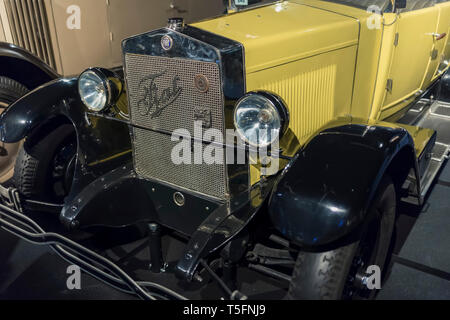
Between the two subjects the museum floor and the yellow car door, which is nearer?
the museum floor

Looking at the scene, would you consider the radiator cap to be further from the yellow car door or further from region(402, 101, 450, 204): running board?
the yellow car door

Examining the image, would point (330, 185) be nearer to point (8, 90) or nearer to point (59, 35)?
point (8, 90)

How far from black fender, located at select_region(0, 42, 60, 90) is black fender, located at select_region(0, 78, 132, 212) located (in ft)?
3.34

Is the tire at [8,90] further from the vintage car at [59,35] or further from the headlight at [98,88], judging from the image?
the headlight at [98,88]

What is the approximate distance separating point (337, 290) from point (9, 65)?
2994 mm

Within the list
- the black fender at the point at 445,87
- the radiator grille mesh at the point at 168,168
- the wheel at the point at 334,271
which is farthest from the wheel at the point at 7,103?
the black fender at the point at 445,87

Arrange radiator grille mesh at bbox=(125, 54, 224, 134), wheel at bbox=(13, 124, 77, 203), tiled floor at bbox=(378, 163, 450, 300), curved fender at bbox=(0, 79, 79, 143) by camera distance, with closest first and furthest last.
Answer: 1. radiator grille mesh at bbox=(125, 54, 224, 134)
2. tiled floor at bbox=(378, 163, 450, 300)
3. curved fender at bbox=(0, 79, 79, 143)
4. wheel at bbox=(13, 124, 77, 203)

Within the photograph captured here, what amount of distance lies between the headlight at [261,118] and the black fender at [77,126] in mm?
854

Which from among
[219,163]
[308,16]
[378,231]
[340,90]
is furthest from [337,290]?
[308,16]

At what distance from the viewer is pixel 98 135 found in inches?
93.7

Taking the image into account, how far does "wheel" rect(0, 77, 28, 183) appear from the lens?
3197mm

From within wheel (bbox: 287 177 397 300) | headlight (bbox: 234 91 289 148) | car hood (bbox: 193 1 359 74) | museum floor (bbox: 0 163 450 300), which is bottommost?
museum floor (bbox: 0 163 450 300)

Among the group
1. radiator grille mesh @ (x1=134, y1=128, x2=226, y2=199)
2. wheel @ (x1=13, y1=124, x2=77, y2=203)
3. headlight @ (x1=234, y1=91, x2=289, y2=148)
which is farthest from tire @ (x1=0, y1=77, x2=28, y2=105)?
headlight @ (x1=234, y1=91, x2=289, y2=148)

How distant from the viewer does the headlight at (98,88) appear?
85.4 inches
